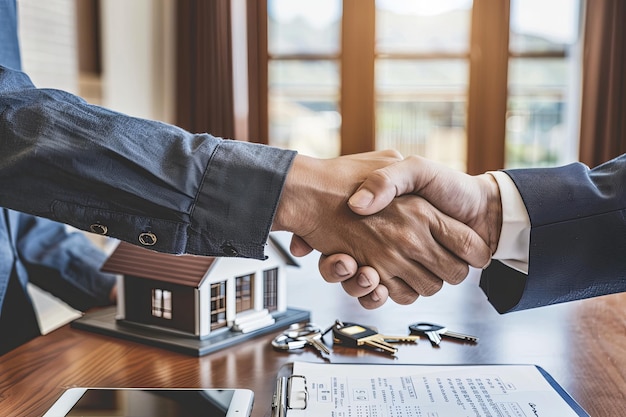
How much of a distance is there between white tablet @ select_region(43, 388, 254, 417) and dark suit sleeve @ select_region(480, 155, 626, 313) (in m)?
0.43

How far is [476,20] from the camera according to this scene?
394 cm

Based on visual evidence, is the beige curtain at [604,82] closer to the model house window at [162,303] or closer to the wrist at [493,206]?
the wrist at [493,206]

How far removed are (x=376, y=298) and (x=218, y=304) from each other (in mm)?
236

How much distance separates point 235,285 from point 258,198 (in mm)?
191

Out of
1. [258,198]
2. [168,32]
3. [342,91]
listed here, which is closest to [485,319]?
[258,198]

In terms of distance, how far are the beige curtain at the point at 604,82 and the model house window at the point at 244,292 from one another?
10.5ft

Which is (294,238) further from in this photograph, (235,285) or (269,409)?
(269,409)

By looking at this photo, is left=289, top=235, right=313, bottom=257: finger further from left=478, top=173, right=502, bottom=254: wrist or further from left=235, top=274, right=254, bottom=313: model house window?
left=478, top=173, right=502, bottom=254: wrist

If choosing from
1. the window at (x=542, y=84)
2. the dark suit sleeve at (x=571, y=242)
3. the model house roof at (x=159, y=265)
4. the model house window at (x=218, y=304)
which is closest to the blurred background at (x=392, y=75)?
the window at (x=542, y=84)

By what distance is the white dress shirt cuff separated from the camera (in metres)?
0.98

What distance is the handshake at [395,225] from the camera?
97 centimetres

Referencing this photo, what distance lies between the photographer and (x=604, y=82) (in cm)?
372

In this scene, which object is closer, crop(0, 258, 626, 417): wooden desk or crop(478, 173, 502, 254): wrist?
crop(0, 258, 626, 417): wooden desk

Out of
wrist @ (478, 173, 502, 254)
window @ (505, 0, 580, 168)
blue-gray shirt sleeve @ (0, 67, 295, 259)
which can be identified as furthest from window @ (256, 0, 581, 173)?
blue-gray shirt sleeve @ (0, 67, 295, 259)
